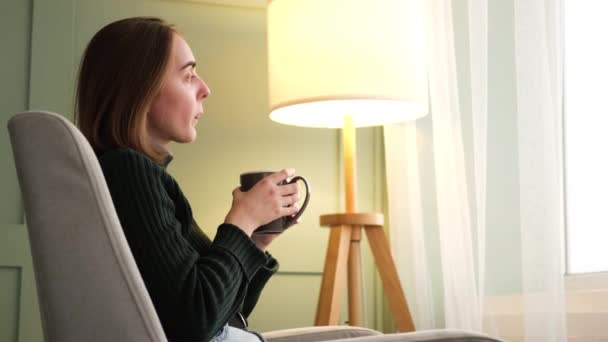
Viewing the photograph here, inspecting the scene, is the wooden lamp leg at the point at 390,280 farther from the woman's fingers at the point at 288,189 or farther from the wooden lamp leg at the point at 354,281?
the woman's fingers at the point at 288,189

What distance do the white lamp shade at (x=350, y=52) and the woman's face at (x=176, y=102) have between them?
977 millimetres

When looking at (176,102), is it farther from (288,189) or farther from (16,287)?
(16,287)

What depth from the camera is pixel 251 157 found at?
303cm

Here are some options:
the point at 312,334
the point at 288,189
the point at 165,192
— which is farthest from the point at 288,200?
the point at 312,334

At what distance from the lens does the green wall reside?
9.39 ft

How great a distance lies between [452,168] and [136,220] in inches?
53.9

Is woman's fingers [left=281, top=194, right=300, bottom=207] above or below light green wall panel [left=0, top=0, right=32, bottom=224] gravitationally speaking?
below

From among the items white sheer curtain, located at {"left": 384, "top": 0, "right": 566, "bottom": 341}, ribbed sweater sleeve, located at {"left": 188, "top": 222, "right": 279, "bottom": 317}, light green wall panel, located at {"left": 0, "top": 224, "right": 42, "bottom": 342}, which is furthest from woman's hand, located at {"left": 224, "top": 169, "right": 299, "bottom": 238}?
light green wall panel, located at {"left": 0, "top": 224, "right": 42, "bottom": 342}

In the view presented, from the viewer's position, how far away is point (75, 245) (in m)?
0.95

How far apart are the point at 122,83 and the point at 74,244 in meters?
0.41

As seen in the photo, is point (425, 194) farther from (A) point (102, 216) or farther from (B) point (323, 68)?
(A) point (102, 216)

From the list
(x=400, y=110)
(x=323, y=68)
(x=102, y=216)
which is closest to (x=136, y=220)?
(x=102, y=216)

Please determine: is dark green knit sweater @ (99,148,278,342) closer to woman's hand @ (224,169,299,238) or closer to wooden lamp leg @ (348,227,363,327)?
woman's hand @ (224,169,299,238)

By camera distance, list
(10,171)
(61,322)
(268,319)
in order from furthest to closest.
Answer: (268,319) → (10,171) → (61,322)
